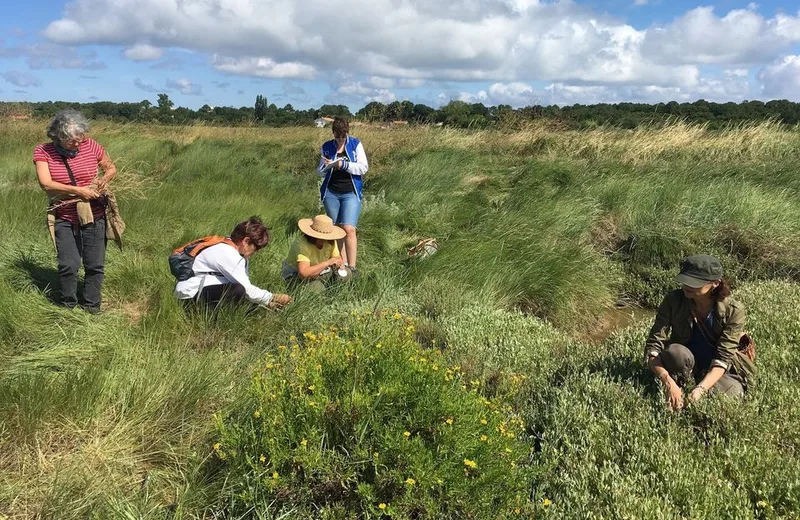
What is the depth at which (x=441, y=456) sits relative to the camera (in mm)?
2381

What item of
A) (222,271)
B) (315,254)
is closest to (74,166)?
(222,271)

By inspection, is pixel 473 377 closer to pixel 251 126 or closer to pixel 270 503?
pixel 270 503

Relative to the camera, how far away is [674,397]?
3.17 metres

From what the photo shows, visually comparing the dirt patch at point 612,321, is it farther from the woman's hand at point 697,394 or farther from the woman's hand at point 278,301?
the woman's hand at point 278,301

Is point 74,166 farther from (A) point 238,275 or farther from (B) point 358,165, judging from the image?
(B) point 358,165

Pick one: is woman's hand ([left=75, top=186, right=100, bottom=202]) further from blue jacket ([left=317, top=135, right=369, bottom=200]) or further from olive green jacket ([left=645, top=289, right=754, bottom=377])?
olive green jacket ([left=645, top=289, right=754, bottom=377])

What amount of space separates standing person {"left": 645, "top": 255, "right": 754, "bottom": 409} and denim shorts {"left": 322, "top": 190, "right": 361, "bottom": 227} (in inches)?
133

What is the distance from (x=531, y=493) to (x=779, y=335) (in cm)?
278

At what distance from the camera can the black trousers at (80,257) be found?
13.4 feet

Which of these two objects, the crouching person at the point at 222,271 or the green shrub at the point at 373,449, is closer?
the green shrub at the point at 373,449

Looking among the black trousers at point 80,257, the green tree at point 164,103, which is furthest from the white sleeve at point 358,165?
the green tree at point 164,103

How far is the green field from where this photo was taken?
2.39 meters

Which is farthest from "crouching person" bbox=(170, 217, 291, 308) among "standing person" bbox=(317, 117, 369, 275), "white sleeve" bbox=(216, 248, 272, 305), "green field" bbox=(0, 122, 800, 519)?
"standing person" bbox=(317, 117, 369, 275)

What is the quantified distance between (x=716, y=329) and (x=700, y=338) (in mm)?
164
